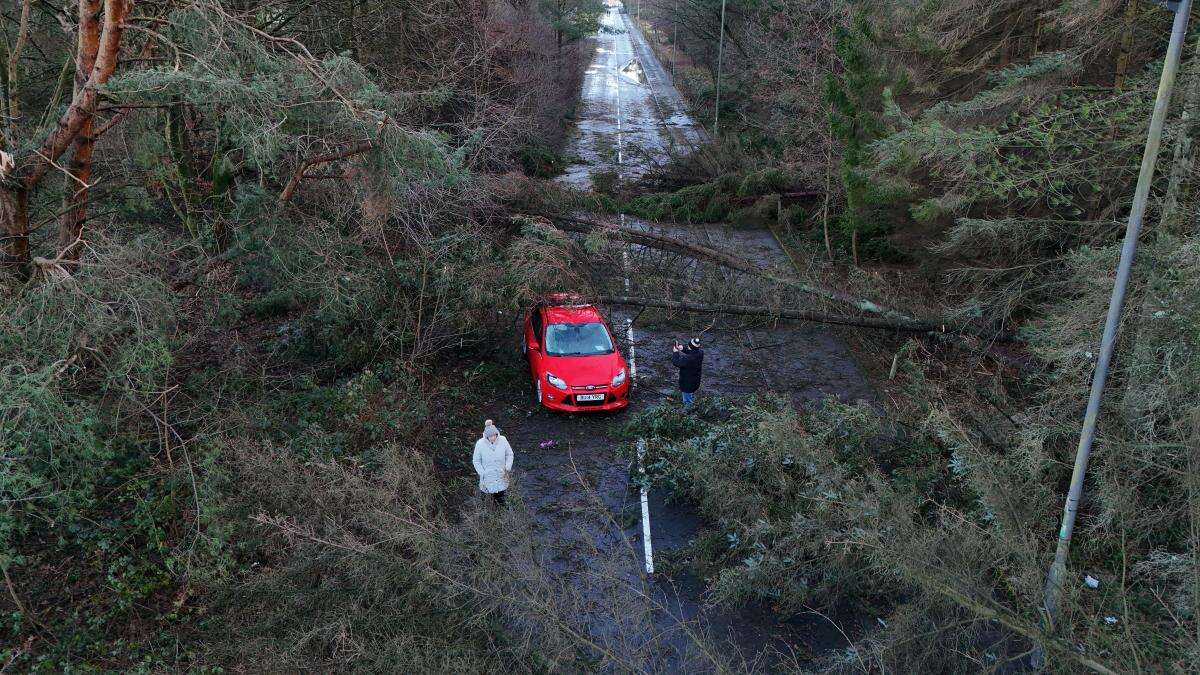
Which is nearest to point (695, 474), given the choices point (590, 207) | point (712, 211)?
point (590, 207)

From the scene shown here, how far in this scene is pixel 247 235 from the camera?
10602mm

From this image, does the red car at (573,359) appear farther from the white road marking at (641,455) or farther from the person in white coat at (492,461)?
the person in white coat at (492,461)

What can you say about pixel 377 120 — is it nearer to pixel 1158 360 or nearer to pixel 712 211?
pixel 1158 360

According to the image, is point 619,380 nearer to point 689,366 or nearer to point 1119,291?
point 689,366

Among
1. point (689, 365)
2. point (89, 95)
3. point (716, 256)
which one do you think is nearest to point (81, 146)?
point (89, 95)

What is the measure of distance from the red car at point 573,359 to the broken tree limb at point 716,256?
78.8 inches

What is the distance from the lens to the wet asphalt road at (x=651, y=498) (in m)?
7.05

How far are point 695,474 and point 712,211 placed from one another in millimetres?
15087

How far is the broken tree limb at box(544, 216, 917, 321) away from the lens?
13.1 m

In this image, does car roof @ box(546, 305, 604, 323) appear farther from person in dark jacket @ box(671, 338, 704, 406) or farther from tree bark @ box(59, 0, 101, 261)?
tree bark @ box(59, 0, 101, 261)

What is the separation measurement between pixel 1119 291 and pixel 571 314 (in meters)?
8.89

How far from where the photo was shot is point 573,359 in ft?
42.4

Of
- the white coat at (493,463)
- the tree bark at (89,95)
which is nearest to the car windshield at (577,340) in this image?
the white coat at (493,463)

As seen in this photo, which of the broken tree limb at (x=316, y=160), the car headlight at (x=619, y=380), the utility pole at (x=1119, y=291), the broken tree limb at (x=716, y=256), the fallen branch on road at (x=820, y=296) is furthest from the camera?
the broken tree limb at (x=716, y=256)
